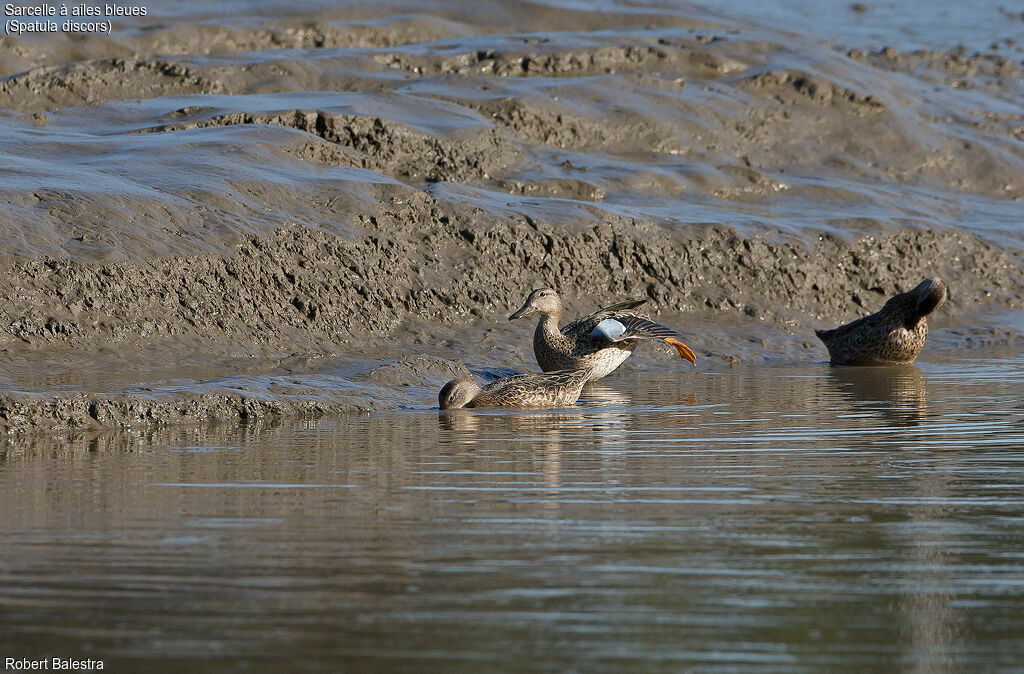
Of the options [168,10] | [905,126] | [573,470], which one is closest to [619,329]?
[573,470]

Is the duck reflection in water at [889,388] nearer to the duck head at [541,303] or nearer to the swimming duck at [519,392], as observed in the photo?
the swimming duck at [519,392]

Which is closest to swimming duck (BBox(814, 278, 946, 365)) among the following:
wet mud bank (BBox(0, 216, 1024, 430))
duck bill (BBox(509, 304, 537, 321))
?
wet mud bank (BBox(0, 216, 1024, 430))

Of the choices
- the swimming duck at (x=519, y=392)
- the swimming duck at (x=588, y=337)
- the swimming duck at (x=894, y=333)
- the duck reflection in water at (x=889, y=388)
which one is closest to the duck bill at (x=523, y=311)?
the swimming duck at (x=588, y=337)

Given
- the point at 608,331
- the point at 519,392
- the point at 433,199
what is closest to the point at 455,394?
the point at 519,392

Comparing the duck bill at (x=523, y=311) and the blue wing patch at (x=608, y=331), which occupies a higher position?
the duck bill at (x=523, y=311)

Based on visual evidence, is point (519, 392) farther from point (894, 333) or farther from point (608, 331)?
point (894, 333)

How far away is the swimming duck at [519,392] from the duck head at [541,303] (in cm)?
181

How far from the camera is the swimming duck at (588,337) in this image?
11.5 metres

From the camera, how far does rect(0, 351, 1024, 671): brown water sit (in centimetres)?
390

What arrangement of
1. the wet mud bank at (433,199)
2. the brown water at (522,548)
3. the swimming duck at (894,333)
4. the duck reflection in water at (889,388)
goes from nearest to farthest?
the brown water at (522,548), the duck reflection in water at (889,388), the wet mud bank at (433,199), the swimming duck at (894,333)

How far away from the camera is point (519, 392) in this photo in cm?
973

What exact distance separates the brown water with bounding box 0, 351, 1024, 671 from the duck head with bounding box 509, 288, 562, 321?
11.7ft

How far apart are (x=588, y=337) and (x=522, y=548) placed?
22.0 ft

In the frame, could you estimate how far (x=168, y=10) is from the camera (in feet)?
63.7
